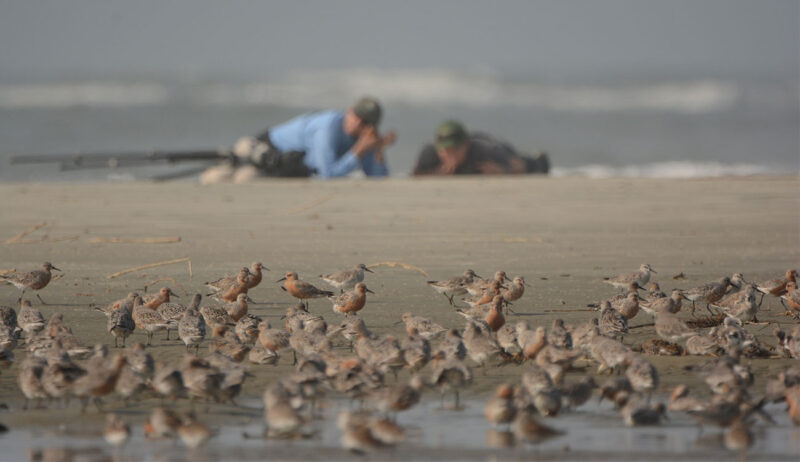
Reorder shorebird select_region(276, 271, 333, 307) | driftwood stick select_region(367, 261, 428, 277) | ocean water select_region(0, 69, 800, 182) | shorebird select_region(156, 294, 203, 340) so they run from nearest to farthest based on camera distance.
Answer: shorebird select_region(156, 294, 203, 340) → shorebird select_region(276, 271, 333, 307) → driftwood stick select_region(367, 261, 428, 277) → ocean water select_region(0, 69, 800, 182)

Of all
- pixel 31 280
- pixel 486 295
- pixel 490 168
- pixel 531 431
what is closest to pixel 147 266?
pixel 31 280

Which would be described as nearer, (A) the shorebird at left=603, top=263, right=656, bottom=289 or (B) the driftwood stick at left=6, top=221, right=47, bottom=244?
(A) the shorebird at left=603, top=263, right=656, bottom=289

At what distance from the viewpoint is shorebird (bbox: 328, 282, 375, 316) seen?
8.77 metres

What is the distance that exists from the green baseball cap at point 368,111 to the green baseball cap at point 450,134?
Answer: 0.98m

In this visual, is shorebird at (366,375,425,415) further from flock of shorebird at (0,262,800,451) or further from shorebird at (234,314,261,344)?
shorebird at (234,314,261,344)

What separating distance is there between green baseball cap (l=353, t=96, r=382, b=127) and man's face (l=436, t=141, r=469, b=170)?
109cm

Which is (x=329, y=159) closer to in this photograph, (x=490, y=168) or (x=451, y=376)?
(x=490, y=168)

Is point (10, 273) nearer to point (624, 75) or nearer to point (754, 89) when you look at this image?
point (754, 89)

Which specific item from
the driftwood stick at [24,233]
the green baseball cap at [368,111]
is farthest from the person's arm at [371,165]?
the driftwood stick at [24,233]

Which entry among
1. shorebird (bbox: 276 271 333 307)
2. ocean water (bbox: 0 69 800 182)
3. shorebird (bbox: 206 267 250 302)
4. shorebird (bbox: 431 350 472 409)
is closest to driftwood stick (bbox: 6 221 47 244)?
shorebird (bbox: 206 267 250 302)

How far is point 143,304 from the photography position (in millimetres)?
8570

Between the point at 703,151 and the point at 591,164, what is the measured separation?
4720mm

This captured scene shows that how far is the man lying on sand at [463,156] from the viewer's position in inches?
704

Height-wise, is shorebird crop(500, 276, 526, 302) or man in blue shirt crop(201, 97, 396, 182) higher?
man in blue shirt crop(201, 97, 396, 182)
